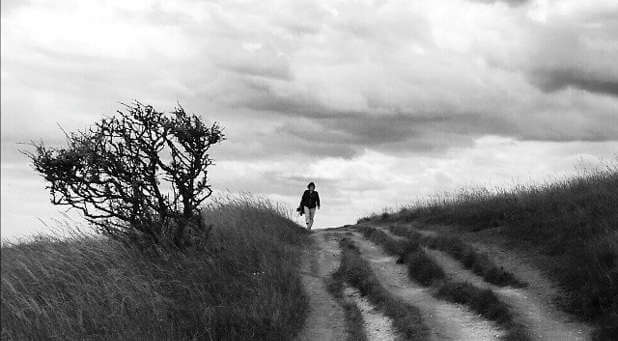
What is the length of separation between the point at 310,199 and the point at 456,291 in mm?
10985

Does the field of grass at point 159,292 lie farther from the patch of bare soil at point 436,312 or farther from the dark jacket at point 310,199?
the dark jacket at point 310,199

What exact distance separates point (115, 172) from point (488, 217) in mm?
9771

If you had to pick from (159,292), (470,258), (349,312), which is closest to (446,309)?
(349,312)

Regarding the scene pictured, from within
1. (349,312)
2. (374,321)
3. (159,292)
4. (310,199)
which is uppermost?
(310,199)

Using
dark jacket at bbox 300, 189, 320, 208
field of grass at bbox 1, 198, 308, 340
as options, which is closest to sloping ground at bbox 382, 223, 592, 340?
field of grass at bbox 1, 198, 308, 340

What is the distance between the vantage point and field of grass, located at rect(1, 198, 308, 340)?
8.19 metres

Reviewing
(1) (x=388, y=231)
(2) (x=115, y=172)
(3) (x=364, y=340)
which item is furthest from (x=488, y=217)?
(2) (x=115, y=172)

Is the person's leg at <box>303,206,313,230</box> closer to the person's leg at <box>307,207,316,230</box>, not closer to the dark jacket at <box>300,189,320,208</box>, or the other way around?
the person's leg at <box>307,207,316,230</box>

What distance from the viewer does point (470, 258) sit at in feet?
38.5

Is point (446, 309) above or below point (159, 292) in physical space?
below

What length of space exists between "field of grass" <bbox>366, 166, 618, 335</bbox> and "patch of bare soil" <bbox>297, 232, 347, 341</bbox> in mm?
3762

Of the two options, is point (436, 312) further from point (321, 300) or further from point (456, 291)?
point (321, 300)

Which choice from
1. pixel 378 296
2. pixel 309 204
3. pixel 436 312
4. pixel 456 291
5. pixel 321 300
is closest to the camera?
pixel 436 312

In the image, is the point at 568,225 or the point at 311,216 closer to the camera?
the point at 568,225
